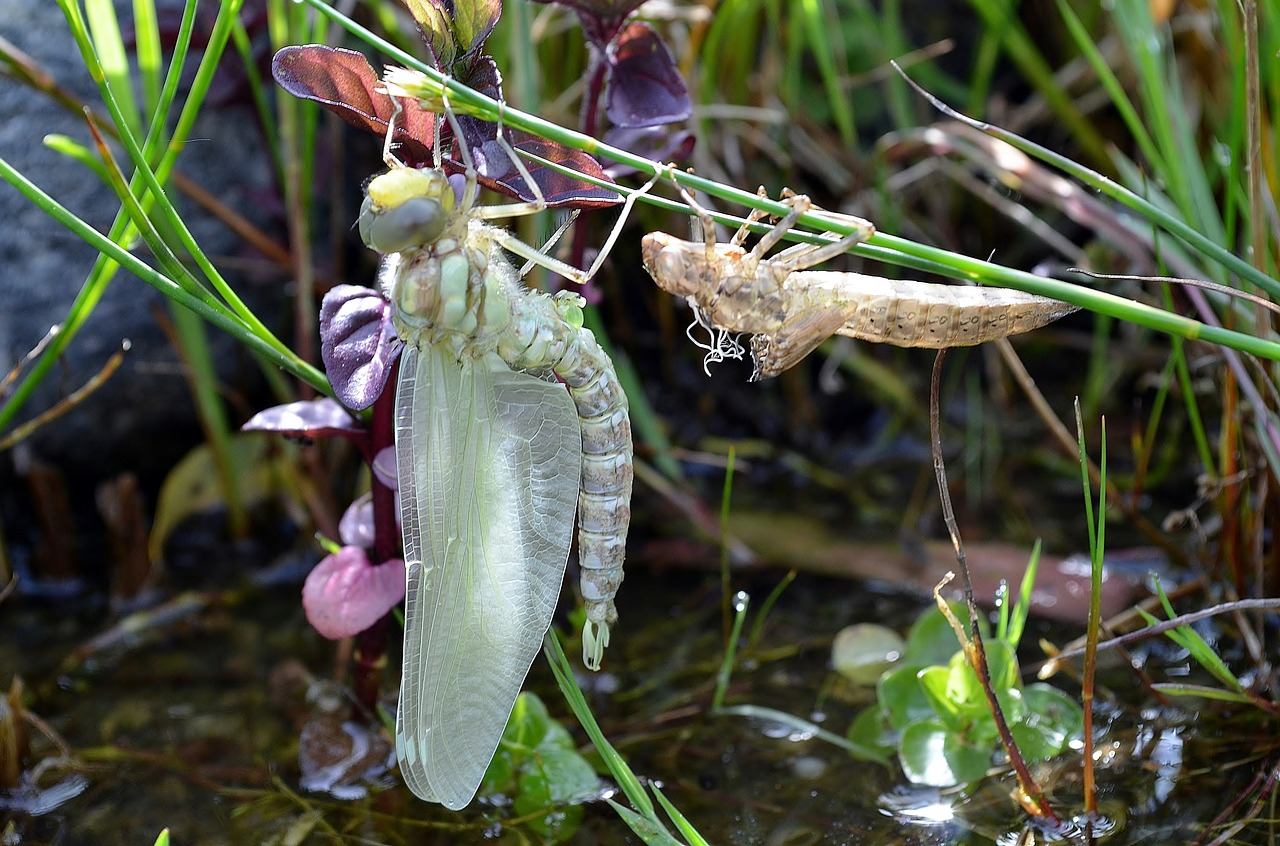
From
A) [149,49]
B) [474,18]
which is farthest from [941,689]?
[149,49]

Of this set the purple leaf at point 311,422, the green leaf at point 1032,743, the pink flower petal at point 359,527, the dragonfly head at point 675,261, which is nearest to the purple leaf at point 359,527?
the pink flower petal at point 359,527

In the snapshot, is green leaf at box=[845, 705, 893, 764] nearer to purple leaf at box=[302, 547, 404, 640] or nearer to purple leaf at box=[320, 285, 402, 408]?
purple leaf at box=[302, 547, 404, 640]

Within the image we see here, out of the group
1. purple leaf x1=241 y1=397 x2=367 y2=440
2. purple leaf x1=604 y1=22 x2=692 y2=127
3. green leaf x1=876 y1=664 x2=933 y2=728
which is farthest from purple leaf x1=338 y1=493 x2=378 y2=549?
green leaf x1=876 y1=664 x2=933 y2=728

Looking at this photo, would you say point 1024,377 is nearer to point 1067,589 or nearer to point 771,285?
point 771,285

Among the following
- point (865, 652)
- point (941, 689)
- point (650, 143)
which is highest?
point (650, 143)

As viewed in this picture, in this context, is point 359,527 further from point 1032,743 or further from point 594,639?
point 1032,743

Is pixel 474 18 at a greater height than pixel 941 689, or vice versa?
pixel 474 18

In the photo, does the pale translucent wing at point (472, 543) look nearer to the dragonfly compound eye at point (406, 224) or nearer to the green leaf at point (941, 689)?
the dragonfly compound eye at point (406, 224)
